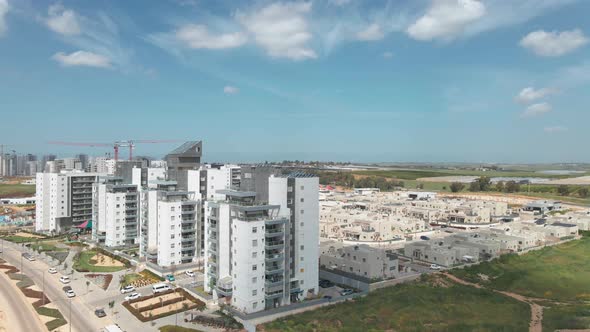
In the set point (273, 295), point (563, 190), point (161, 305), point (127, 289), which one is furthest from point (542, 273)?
point (563, 190)

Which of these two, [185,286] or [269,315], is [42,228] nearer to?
[185,286]

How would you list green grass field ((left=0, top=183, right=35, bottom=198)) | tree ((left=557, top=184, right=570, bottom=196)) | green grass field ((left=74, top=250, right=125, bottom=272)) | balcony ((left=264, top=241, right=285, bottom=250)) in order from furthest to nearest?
1. tree ((left=557, top=184, right=570, bottom=196))
2. green grass field ((left=0, top=183, right=35, bottom=198))
3. green grass field ((left=74, top=250, right=125, bottom=272))
4. balcony ((left=264, top=241, right=285, bottom=250))

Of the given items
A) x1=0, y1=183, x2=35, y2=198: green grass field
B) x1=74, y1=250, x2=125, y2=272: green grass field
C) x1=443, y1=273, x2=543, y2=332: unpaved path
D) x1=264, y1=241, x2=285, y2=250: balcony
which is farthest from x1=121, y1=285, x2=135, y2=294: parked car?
x1=0, y1=183, x2=35, y2=198: green grass field

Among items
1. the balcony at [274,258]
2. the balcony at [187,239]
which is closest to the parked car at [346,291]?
the balcony at [274,258]

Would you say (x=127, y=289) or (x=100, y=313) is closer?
(x=100, y=313)

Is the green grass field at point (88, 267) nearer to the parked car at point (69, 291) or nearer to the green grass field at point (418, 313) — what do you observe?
the parked car at point (69, 291)

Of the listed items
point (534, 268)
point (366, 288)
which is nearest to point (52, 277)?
point (366, 288)

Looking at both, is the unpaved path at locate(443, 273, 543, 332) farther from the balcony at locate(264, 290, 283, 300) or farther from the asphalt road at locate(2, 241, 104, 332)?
the asphalt road at locate(2, 241, 104, 332)

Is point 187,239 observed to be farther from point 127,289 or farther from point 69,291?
point 69,291
